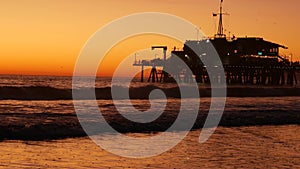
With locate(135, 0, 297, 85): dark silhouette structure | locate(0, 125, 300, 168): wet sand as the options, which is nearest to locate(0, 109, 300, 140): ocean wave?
locate(0, 125, 300, 168): wet sand

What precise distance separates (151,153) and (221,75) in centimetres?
8899

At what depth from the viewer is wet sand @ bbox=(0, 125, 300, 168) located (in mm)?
14242

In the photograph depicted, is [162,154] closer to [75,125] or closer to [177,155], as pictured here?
[177,155]

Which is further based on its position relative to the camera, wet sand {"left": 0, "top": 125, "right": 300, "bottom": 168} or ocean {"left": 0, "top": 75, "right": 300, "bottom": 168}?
ocean {"left": 0, "top": 75, "right": 300, "bottom": 168}

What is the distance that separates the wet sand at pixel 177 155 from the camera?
561 inches

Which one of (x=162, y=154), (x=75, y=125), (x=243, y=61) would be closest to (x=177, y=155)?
(x=162, y=154)

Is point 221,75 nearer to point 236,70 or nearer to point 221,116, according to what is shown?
point 236,70

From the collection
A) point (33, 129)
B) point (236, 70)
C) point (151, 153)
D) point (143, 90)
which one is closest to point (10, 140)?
point (33, 129)

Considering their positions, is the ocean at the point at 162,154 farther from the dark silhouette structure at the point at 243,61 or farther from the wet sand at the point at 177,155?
the dark silhouette structure at the point at 243,61

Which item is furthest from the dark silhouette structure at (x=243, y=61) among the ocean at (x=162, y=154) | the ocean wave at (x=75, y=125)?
the ocean at (x=162, y=154)

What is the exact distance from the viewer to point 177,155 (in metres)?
15.9

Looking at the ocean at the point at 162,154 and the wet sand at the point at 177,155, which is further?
the ocean at the point at 162,154

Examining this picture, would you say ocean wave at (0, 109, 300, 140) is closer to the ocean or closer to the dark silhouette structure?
the ocean

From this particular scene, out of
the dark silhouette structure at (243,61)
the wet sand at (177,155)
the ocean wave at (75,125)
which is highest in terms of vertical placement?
the dark silhouette structure at (243,61)
